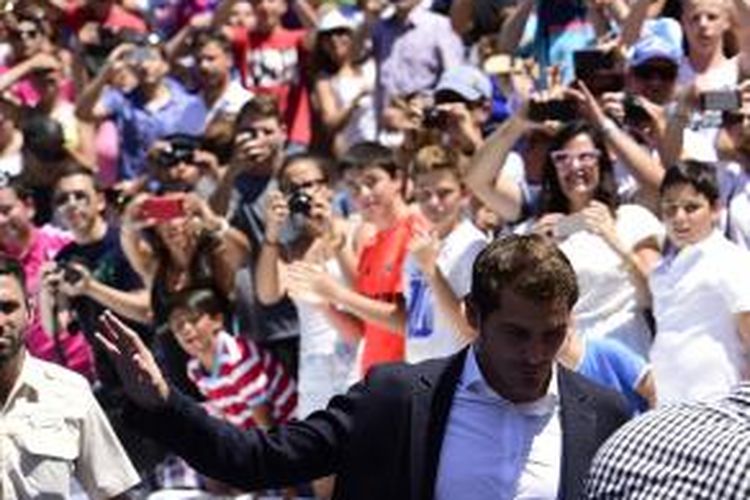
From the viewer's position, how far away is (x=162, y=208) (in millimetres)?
9953

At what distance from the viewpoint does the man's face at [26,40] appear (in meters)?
12.8

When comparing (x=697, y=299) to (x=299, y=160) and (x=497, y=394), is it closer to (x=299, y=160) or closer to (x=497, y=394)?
(x=299, y=160)

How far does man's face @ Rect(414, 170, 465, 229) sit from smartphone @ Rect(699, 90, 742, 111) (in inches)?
42.5

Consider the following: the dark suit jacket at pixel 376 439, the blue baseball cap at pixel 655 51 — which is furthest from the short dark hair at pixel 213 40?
the dark suit jacket at pixel 376 439

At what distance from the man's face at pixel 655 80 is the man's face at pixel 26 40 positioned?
4.54 meters

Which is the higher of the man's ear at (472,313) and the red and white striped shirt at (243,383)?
the man's ear at (472,313)

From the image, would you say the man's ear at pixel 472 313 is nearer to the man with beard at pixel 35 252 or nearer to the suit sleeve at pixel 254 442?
the suit sleeve at pixel 254 442

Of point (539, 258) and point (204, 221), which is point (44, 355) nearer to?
point (204, 221)

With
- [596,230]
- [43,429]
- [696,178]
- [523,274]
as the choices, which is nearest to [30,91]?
[596,230]

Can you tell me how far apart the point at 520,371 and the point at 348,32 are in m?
8.00

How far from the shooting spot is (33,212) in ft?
36.6

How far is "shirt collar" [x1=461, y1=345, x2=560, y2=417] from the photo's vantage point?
4.61m

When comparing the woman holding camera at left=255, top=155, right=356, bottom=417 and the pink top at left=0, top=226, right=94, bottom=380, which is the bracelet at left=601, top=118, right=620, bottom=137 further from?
the pink top at left=0, top=226, right=94, bottom=380

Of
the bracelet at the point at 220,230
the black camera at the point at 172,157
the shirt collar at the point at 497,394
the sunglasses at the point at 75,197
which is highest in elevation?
the shirt collar at the point at 497,394
